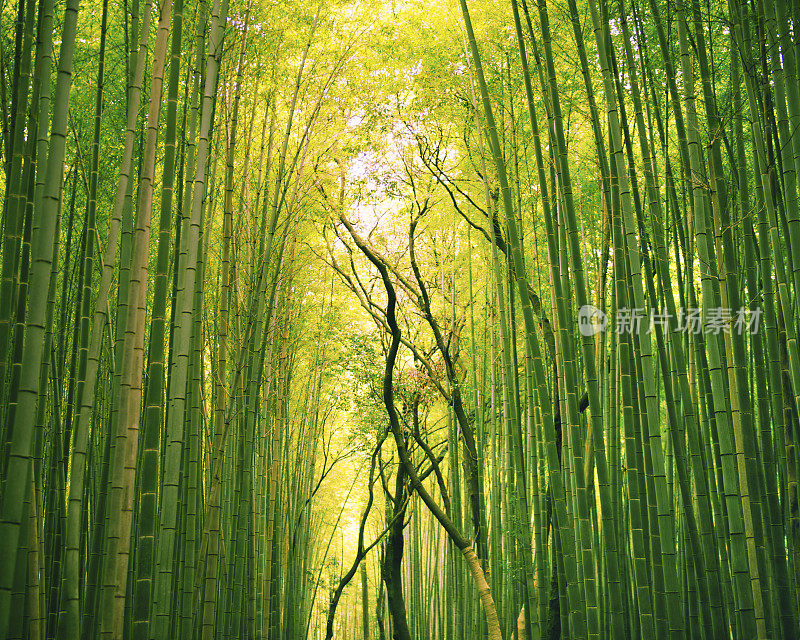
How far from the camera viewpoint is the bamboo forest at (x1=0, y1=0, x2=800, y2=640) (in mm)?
2031

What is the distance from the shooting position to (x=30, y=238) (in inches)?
86.8

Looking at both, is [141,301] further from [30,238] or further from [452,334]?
[452,334]

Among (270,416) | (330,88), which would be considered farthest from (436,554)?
(330,88)

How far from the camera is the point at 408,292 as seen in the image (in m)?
6.48

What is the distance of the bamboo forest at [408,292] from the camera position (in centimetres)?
203

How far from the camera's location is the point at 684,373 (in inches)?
95.8

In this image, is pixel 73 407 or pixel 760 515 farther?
pixel 73 407

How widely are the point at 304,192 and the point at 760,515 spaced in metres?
3.92

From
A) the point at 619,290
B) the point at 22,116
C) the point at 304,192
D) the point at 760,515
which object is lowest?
the point at 760,515

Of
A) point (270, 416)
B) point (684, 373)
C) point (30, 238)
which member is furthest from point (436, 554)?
point (30, 238)

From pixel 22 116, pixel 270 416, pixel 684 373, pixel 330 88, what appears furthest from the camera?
pixel 270 416

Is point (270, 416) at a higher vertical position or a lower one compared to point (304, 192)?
lower

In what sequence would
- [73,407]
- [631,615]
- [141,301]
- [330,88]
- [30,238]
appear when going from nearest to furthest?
[141,301] < [30,238] < [73,407] < [631,615] < [330,88]

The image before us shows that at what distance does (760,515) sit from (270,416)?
4.65 metres
